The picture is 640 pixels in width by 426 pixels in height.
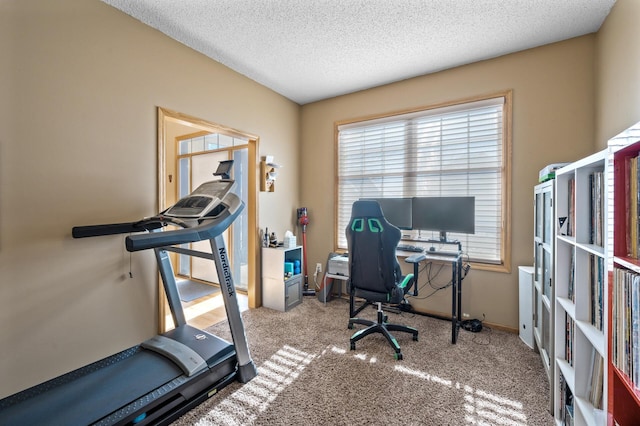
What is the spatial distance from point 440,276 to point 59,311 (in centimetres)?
337

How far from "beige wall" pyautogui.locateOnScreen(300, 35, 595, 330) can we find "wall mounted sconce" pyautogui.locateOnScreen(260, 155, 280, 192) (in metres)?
1.63

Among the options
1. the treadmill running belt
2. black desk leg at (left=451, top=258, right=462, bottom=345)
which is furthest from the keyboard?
the treadmill running belt

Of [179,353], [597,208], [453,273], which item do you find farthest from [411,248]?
[179,353]

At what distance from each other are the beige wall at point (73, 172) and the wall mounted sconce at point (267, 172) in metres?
1.15

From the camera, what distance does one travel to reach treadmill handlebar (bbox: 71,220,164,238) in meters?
1.75

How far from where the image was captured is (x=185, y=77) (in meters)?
2.59

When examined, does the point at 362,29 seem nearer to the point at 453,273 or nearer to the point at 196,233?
the point at 196,233

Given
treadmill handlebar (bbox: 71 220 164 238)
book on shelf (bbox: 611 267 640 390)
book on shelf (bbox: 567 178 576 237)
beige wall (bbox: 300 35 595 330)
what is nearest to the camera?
book on shelf (bbox: 611 267 640 390)

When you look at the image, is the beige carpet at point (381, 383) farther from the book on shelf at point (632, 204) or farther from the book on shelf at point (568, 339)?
the book on shelf at point (632, 204)

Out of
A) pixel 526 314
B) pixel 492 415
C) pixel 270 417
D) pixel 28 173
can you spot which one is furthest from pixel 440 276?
pixel 28 173

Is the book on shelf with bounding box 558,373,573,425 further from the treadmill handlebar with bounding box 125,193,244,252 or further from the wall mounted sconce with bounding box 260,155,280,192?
the wall mounted sconce with bounding box 260,155,280,192

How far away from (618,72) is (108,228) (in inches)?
145

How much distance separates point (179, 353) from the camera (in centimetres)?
186

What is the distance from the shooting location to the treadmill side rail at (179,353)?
176 cm
